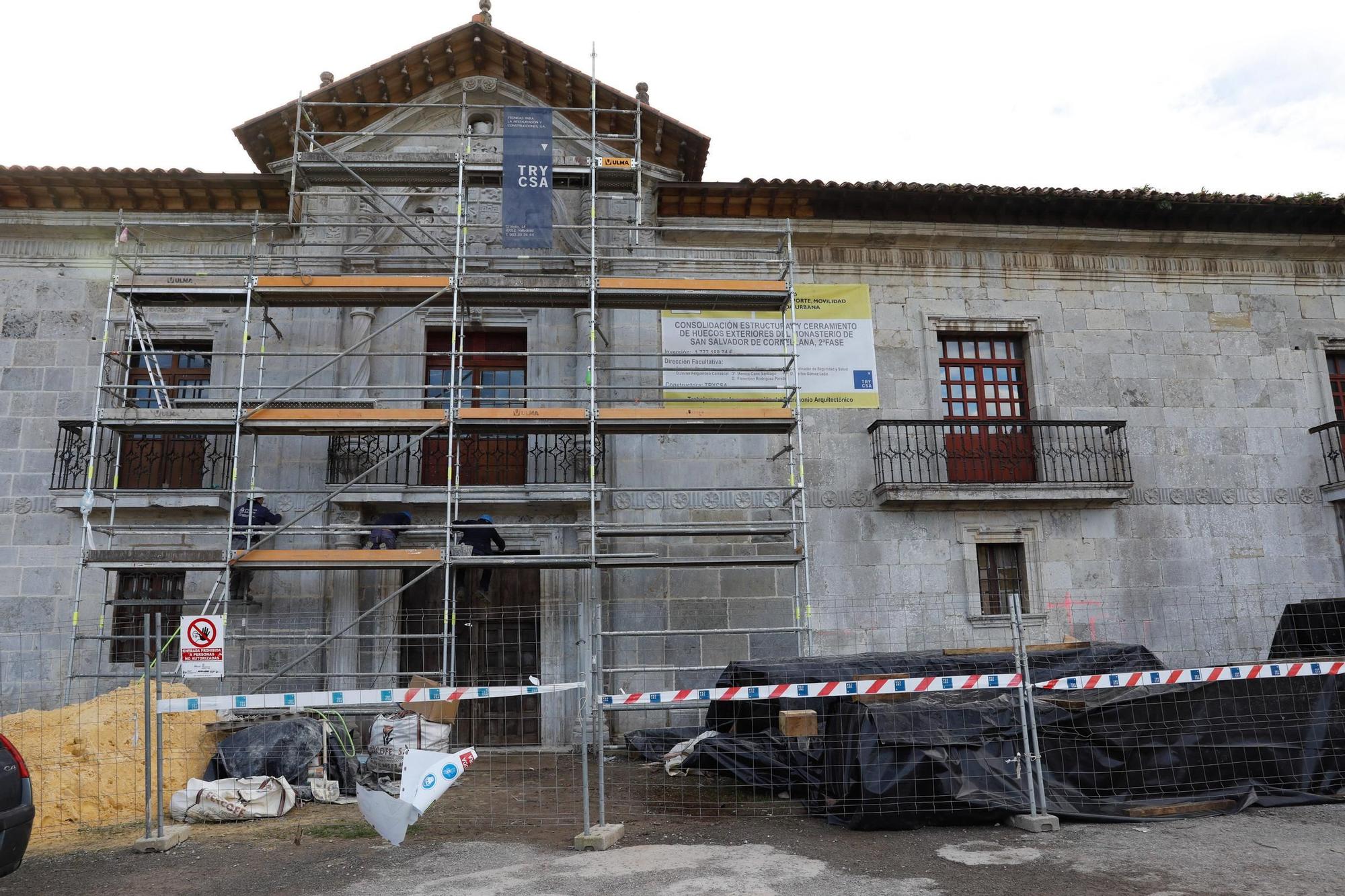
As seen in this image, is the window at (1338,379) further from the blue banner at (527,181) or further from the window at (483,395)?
the window at (483,395)

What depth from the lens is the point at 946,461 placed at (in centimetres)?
1315

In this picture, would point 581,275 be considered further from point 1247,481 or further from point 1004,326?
point 1247,481

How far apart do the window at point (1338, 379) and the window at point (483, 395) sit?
12064 mm

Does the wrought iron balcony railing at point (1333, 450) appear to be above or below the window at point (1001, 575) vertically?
above

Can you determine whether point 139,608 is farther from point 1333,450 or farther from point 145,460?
point 1333,450

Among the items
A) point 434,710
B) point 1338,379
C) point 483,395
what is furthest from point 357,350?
point 1338,379

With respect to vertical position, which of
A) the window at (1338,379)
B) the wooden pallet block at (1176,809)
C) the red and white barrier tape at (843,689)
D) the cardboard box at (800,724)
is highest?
the window at (1338,379)

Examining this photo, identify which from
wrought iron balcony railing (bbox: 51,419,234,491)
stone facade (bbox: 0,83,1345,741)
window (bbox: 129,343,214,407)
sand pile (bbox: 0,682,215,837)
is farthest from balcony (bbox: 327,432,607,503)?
sand pile (bbox: 0,682,215,837)

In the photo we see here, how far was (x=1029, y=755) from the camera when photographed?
6930 mm

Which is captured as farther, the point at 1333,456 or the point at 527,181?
the point at 1333,456

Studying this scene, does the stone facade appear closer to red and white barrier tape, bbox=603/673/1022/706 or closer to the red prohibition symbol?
the red prohibition symbol

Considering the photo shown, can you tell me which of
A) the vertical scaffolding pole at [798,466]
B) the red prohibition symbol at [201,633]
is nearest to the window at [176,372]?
the red prohibition symbol at [201,633]

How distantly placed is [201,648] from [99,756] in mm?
2152

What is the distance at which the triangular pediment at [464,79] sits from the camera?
43.5 ft
